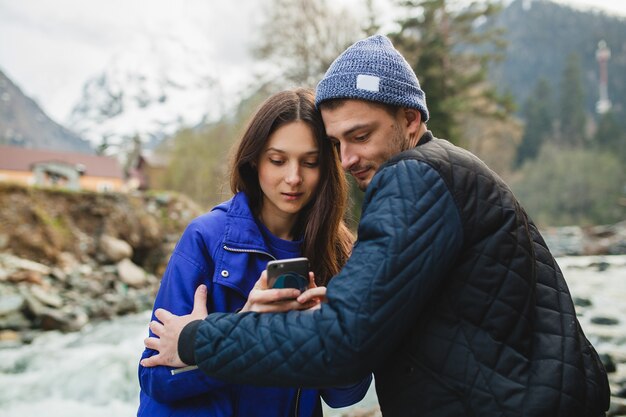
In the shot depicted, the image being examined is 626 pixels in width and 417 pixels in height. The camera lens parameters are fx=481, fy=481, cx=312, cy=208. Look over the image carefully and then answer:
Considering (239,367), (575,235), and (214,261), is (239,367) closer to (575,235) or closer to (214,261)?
(214,261)

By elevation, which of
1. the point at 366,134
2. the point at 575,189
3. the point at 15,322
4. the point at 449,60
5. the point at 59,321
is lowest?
the point at 575,189

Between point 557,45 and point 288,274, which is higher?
point 557,45

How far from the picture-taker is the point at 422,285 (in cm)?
145

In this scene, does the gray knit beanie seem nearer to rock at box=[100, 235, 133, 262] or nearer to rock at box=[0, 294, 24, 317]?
rock at box=[0, 294, 24, 317]

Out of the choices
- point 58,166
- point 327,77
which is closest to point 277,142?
point 327,77

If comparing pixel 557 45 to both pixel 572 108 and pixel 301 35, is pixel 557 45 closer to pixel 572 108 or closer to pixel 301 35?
pixel 572 108

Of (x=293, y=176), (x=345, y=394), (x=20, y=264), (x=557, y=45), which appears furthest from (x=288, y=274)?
(x=557, y=45)

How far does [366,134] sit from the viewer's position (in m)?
1.90

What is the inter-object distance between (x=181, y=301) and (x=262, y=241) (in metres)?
0.44

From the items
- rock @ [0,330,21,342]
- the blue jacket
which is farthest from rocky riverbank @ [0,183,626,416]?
the blue jacket

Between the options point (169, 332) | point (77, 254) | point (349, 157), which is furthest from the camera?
point (77, 254)

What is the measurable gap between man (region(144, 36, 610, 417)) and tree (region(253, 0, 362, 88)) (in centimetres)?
2359

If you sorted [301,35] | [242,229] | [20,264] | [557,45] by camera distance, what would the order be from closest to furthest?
[242,229] → [20,264] → [301,35] → [557,45]

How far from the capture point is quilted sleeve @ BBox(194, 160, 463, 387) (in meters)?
1.42
